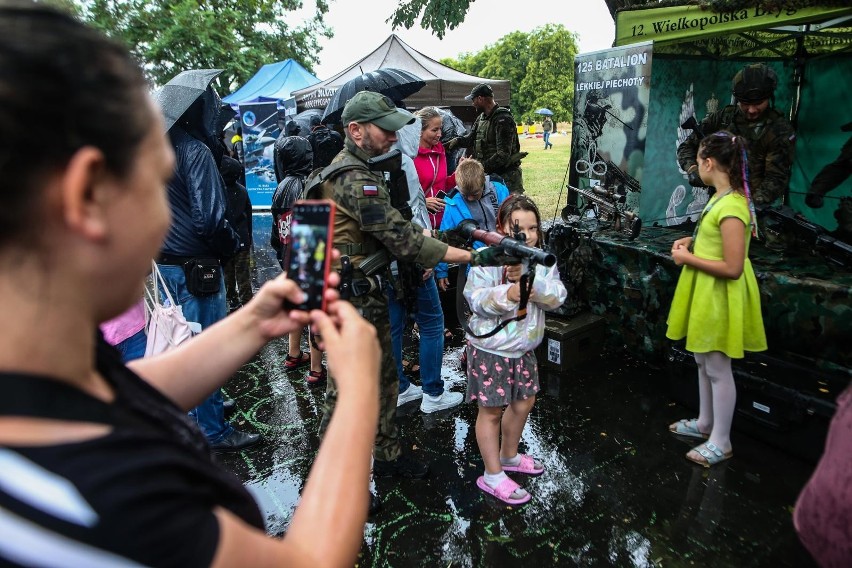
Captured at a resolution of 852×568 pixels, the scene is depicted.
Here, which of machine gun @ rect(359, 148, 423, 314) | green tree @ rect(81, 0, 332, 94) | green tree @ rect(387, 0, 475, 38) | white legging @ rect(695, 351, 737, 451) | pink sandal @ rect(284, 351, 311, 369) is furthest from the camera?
green tree @ rect(81, 0, 332, 94)

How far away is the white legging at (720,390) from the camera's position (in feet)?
10.4

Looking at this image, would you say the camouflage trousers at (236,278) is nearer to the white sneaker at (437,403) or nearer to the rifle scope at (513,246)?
the white sneaker at (437,403)

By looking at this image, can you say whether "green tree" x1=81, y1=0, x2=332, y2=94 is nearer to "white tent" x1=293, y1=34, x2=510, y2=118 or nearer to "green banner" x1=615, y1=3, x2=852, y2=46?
"white tent" x1=293, y1=34, x2=510, y2=118

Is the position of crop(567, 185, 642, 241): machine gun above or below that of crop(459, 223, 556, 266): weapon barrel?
below

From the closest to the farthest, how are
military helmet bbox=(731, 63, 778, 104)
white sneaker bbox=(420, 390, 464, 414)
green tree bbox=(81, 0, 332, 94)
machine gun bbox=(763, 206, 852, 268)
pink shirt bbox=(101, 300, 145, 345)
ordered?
pink shirt bbox=(101, 300, 145, 345) → machine gun bbox=(763, 206, 852, 268) → white sneaker bbox=(420, 390, 464, 414) → military helmet bbox=(731, 63, 778, 104) → green tree bbox=(81, 0, 332, 94)

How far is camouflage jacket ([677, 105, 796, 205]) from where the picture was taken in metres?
4.65

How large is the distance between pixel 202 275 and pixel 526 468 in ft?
7.55

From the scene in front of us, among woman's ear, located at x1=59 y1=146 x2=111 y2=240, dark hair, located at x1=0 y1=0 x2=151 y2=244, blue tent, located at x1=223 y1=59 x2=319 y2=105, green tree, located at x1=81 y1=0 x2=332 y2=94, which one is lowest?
woman's ear, located at x1=59 y1=146 x2=111 y2=240

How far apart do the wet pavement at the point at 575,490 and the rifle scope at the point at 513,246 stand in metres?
1.46

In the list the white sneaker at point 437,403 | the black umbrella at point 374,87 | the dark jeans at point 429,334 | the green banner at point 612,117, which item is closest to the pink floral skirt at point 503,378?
the dark jeans at point 429,334

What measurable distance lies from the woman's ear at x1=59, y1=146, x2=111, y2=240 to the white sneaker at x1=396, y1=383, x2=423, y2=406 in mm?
3647

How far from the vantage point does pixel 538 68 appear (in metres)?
44.4

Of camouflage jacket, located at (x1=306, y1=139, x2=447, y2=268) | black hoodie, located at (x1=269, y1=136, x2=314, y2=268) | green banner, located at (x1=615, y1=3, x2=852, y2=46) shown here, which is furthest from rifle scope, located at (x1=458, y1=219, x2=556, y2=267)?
green banner, located at (x1=615, y1=3, x2=852, y2=46)

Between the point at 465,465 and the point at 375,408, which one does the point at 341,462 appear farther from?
the point at 465,465
